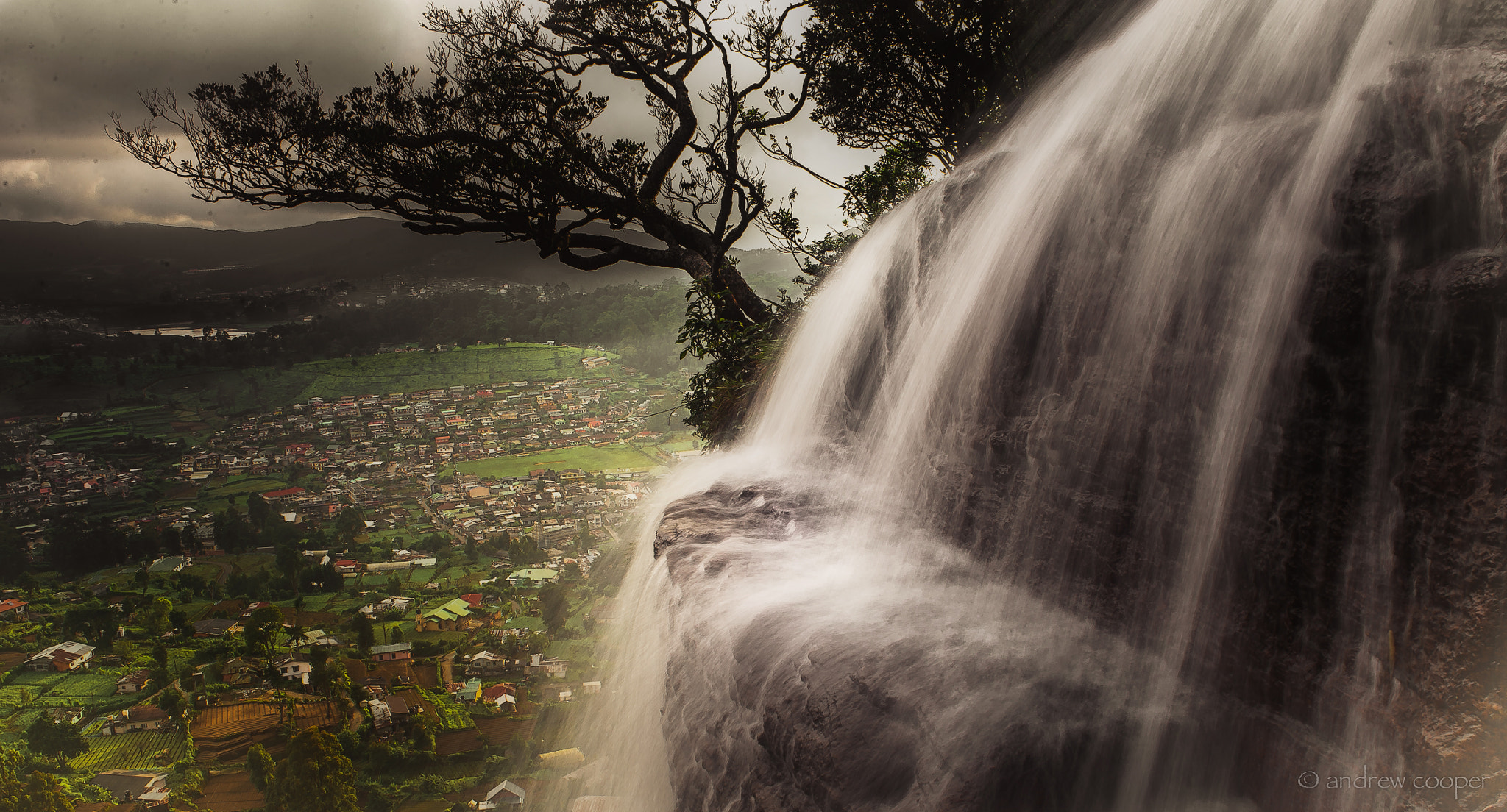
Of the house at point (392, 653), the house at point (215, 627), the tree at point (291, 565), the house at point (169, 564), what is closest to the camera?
the house at point (392, 653)

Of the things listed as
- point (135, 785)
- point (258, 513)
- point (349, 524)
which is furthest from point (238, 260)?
point (135, 785)

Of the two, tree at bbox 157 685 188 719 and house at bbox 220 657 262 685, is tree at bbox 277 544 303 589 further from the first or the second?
tree at bbox 157 685 188 719

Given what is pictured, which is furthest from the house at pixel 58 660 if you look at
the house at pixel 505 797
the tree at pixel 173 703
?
the house at pixel 505 797

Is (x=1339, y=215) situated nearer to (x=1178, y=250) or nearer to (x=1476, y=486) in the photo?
(x=1178, y=250)

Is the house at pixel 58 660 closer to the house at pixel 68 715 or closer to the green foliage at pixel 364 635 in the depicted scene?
the house at pixel 68 715

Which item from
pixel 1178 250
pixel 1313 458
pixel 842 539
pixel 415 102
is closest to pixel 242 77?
pixel 415 102

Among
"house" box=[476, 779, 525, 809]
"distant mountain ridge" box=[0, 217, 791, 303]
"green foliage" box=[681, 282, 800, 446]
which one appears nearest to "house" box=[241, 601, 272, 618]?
"house" box=[476, 779, 525, 809]
